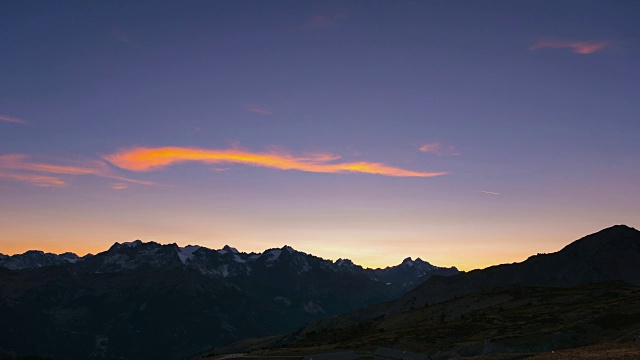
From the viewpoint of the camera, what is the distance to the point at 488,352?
332ft

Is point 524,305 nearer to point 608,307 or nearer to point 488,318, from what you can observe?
point 488,318

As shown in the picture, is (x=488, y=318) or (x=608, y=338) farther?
(x=488, y=318)

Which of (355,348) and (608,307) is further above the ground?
(608,307)

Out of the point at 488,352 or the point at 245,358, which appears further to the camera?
the point at 245,358

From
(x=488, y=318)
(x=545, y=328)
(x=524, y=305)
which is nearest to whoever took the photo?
(x=545, y=328)

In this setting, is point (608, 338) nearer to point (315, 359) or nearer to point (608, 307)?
point (608, 307)

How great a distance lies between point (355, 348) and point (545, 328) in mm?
45333

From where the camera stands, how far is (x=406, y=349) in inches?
4712

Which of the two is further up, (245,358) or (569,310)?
(569,310)

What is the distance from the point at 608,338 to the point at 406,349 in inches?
1664

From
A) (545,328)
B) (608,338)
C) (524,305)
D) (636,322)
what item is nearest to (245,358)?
(545,328)

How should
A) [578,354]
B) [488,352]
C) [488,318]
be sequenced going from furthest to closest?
[488,318], [488,352], [578,354]

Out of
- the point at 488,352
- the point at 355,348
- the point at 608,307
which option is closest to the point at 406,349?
the point at 355,348

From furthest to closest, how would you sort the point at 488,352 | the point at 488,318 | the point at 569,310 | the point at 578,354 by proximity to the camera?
the point at 488,318, the point at 569,310, the point at 488,352, the point at 578,354
